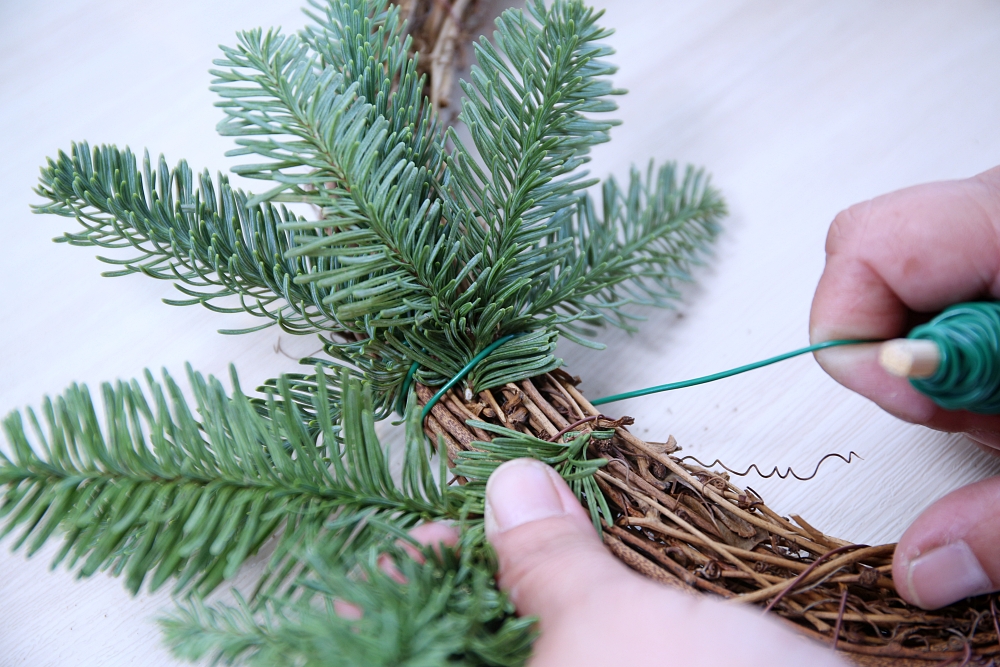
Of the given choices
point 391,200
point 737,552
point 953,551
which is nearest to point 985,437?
point 953,551

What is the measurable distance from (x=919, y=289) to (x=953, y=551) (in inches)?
7.1

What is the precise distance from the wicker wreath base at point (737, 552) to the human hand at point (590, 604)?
0.13ft

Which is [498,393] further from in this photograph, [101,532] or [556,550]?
[101,532]

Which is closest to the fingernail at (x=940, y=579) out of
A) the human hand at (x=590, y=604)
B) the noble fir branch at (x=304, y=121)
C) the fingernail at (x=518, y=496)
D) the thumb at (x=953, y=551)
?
the thumb at (x=953, y=551)

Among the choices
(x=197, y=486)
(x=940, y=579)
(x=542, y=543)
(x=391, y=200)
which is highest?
(x=391, y=200)

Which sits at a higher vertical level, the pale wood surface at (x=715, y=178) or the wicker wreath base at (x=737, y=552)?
the pale wood surface at (x=715, y=178)

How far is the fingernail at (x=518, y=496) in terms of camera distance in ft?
1.22

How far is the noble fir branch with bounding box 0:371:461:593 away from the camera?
12.8 inches

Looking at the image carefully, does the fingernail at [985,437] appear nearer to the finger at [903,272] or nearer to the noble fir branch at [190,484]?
the finger at [903,272]

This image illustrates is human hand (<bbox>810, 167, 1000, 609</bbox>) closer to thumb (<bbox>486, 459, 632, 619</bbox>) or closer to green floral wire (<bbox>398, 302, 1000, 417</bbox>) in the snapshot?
green floral wire (<bbox>398, 302, 1000, 417</bbox>)

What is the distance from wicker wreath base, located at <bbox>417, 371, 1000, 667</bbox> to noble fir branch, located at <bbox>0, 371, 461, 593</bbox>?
10cm

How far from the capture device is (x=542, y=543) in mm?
365

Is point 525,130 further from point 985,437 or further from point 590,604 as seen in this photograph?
point 985,437

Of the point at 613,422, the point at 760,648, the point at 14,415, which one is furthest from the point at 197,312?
the point at 760,648
